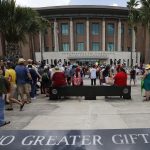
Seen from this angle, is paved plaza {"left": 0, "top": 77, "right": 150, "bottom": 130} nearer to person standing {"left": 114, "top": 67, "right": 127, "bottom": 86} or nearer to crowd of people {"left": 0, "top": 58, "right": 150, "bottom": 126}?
crowd of people {"left": 0, "top": 58, "right": 150, "bottom": 126}

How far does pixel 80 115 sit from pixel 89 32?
70.1 m

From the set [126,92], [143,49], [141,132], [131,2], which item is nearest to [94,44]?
[143,49]

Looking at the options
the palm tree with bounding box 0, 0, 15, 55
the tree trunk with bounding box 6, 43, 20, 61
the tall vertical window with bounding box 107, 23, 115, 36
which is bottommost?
the tree trunk with bounding box 6, 43, 20, 61

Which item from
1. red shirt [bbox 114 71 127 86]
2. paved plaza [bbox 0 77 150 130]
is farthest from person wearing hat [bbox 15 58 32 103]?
red shirt [bbox 114 71 127 86]

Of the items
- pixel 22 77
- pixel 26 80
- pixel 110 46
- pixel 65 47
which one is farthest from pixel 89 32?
pixel 22 77

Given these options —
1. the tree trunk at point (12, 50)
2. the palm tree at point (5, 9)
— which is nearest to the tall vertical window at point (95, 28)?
the tree trunk at point (12, 50)

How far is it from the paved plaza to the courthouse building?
61954 mm

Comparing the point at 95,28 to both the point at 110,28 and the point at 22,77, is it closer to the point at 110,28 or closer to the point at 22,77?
the point at 110,28

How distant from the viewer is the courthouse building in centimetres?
7869

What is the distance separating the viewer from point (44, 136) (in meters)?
8.59

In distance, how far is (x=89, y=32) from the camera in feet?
266

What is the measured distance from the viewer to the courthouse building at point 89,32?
78688mm

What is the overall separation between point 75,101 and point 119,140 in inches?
302

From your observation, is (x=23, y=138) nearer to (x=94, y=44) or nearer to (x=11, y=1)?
(x=11, y=1)
